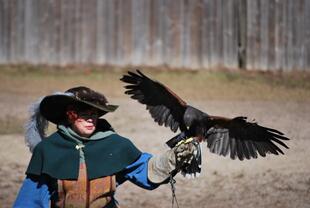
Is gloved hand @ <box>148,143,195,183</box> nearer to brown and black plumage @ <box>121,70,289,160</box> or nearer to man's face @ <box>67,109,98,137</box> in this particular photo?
man's face @ <box>67,109,98,137</box>

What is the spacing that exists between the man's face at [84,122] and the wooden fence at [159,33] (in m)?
9.14

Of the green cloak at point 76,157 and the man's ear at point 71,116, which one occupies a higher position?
the man's ear at point 71,116

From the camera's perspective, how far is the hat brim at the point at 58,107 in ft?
13.8

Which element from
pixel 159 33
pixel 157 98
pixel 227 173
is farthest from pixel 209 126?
pixel 159 33

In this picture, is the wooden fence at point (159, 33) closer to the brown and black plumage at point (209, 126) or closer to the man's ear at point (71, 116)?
the brown and black plumage at point (209, 126)

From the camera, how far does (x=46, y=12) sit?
13641 mm

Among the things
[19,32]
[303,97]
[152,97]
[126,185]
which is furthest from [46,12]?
[152,97]

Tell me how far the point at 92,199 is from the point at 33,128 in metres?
0.75

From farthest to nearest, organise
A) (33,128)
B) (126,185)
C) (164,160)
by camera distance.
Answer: (126,185)
(33,128)
(164,160)

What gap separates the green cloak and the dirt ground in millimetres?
3685

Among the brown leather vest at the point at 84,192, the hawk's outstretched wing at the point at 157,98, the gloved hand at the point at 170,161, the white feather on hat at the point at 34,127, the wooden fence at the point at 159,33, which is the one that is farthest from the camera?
the wooden fence at the point at 159,33

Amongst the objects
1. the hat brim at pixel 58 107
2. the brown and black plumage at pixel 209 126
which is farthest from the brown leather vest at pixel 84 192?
the brown and black plumage at pixel 209 126

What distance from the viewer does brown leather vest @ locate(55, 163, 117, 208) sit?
163 inches

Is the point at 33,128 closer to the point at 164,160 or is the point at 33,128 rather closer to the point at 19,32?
the point at 164,160
